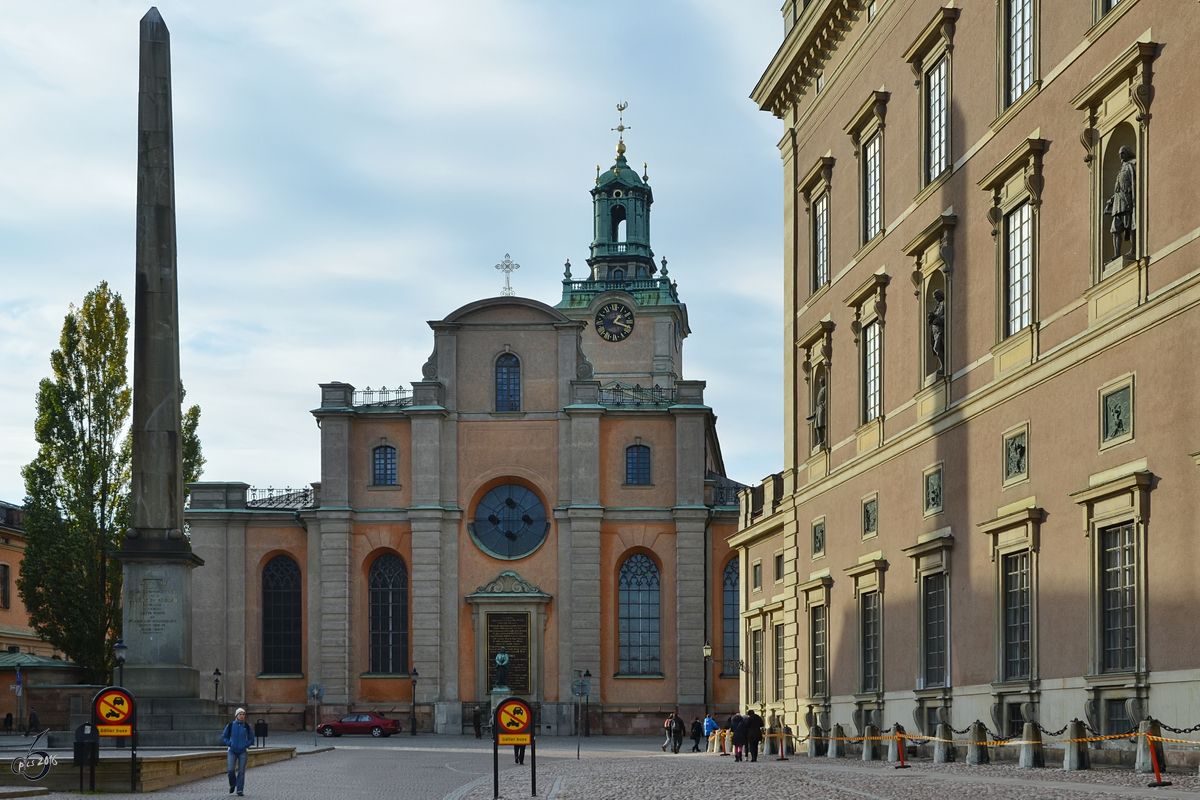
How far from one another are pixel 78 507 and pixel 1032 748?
4093 cm

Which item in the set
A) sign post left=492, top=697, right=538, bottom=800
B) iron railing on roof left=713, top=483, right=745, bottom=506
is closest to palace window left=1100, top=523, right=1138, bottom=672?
sign post left=492, top=697, right=538, bottom=800

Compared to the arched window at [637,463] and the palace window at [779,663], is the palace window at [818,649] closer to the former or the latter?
the palace window at [779,663]

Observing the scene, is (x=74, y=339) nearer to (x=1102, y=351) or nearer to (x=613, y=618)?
(x=613, y=618)

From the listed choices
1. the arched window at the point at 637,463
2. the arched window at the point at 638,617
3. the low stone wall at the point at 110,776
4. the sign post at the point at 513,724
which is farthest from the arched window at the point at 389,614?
the sign post at the point at 513,724

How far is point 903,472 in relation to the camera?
3080 cm

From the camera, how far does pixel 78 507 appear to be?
56.4 m

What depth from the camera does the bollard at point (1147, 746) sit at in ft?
62.8

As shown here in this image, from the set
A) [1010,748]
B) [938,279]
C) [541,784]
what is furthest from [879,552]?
[541,784]

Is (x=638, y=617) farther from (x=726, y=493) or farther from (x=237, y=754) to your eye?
(x=237, y=754)

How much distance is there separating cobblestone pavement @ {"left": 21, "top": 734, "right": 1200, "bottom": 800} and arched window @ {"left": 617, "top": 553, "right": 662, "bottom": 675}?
30226 mm

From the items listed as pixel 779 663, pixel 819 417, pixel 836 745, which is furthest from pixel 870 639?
pixel 779 663

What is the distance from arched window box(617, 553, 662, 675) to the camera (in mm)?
66250

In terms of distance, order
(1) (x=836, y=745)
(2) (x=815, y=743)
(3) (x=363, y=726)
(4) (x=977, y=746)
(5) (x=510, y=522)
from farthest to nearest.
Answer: (5) (x=510, y=522), (3) (x=363, y=726), (2) (x=815, y=743), (1) (x=836, y=745), (4) (x=977, y=746)

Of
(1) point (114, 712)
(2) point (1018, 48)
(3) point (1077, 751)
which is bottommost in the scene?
(3) point (1077, 751)
